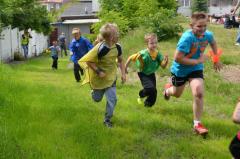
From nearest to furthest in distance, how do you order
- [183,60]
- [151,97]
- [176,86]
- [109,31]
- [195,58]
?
[183,60]
[195,58]
[109,31]
[176,86]
[151,97]

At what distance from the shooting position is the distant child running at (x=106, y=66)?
7707mm

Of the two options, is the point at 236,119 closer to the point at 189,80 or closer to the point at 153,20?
the point at 189,80

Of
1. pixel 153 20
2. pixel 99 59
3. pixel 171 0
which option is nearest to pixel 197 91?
pixel 99 59

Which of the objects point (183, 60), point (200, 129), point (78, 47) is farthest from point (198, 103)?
point (78, 47)

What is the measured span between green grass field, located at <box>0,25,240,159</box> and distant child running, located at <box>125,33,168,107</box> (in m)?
0.28

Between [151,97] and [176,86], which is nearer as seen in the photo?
[176,86]

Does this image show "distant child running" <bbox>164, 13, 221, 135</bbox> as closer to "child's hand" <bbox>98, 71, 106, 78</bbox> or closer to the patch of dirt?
"child's hand" <bbox>98, 71, 106, 78</bbox>

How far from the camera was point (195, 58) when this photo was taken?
7.52 m

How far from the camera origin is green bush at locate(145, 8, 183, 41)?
966 inches

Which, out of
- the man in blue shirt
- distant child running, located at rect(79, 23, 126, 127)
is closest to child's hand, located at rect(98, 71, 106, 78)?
distant child running, located at rect(79, 23, 126, 127)

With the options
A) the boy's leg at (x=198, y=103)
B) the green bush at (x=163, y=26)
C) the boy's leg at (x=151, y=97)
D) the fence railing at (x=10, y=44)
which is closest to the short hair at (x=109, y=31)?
the boy's leg at (x=198, y=103)

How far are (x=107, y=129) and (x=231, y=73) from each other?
6.43m

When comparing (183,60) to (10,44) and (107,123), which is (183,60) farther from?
(10,44)

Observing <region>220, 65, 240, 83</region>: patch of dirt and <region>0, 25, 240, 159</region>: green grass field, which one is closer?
<region>0, 25, 240, 159</region>: green grass field
